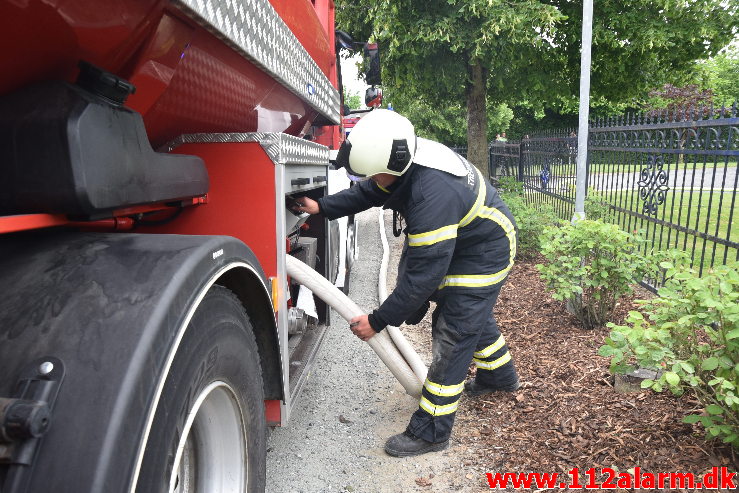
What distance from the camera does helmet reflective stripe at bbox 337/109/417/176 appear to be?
2.70 meters

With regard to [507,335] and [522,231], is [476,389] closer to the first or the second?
[507,335]

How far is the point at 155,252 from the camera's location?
1383 mm

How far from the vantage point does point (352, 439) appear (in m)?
3.12

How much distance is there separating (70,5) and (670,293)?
2440mm

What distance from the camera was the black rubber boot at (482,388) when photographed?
350cm

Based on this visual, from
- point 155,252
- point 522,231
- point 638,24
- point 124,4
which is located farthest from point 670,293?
point 638,24

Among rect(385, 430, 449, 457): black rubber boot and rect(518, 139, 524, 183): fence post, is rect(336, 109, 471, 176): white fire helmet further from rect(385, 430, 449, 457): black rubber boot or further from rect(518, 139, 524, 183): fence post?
rect(518, 139, 524, 183): fence post

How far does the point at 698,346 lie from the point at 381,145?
5.56 ft

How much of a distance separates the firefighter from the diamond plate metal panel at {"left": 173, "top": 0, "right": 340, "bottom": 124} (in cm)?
44

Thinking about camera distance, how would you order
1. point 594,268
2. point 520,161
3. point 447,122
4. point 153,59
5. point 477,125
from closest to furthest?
1. point 153,59
2. point 594,268
3. point 520,161
4. point 477,125
5. point 447,122

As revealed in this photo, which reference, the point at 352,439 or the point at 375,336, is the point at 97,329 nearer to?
the point at 375,336

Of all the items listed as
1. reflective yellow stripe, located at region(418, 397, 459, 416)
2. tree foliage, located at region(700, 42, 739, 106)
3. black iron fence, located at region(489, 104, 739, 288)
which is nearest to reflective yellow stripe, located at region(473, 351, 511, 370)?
reflective yellow stripe, located at region(418, 397, 459, 416)

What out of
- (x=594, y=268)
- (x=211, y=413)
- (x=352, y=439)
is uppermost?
(x=211, y=413)

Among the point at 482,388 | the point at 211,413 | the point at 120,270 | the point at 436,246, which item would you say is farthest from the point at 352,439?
the point at 120,270
